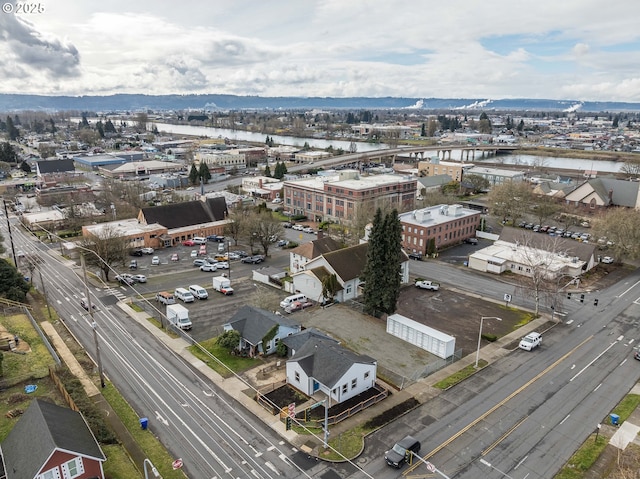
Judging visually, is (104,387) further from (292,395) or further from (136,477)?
(292,395)

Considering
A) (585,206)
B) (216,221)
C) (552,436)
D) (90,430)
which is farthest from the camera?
(585,206)

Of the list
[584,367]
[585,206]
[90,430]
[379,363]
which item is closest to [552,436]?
[584,367]

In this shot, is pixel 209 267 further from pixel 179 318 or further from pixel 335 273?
pixel 335 273

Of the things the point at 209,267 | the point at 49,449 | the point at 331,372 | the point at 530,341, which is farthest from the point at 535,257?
the point at 49,449

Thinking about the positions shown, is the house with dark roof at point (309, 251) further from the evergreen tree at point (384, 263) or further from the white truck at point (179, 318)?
the white truck at point (179, 318)

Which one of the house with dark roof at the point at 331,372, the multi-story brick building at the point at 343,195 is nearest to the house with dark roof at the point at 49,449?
the house with dark roof at the point at 331,372

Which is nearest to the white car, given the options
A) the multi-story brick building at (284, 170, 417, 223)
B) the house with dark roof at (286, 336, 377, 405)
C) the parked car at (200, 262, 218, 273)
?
the house with dark roof at (286, 336, 377, 405)
